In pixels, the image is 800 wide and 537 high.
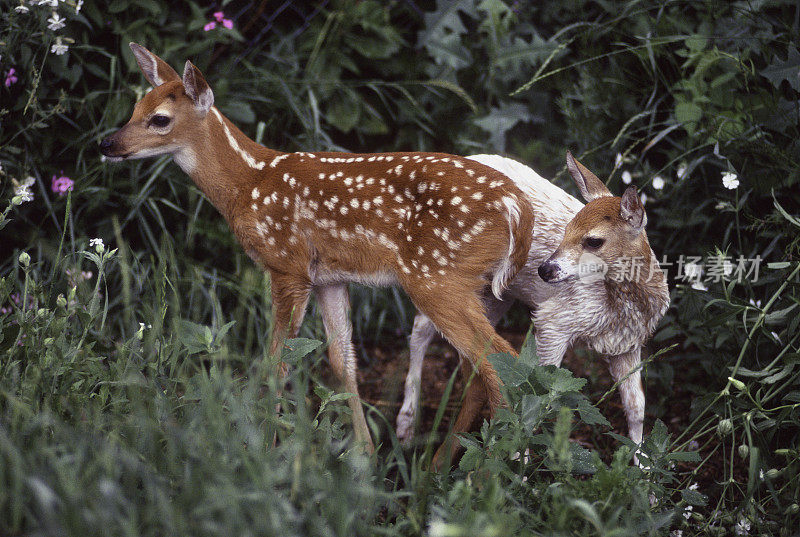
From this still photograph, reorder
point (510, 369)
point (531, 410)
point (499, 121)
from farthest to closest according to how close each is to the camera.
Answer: point (499, 121)
point (510, 369)
point (531, 410)

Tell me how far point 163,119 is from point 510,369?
1.60m

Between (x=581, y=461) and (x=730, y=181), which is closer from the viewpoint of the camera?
(x=581, y=461)

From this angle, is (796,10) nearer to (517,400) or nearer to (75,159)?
(517,400)

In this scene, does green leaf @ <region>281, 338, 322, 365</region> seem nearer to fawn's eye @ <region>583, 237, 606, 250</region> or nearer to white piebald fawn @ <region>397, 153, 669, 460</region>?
white piebald fawn @ <region>397, 153, 669, 460</region>

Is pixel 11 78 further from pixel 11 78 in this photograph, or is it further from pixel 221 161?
pixel 221 161

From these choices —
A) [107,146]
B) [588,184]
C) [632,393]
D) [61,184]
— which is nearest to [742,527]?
[632,393]

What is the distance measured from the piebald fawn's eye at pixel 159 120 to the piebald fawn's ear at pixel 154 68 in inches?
8.6

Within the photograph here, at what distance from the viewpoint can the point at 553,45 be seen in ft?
15.2

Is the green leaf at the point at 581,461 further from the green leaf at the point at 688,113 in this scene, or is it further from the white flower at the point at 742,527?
the green leaf at the point at 688,113

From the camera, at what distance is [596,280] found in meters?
3.01

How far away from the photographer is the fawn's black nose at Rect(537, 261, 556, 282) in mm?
2896

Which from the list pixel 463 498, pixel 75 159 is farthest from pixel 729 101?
pixel 75 159

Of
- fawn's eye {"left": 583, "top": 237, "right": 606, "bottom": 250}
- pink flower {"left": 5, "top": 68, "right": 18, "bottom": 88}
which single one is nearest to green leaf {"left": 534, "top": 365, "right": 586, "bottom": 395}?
fawn's eye {"left": 583, "top": 237, "right": 606, "bottom": 250}

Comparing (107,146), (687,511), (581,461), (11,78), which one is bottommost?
(687,511)
